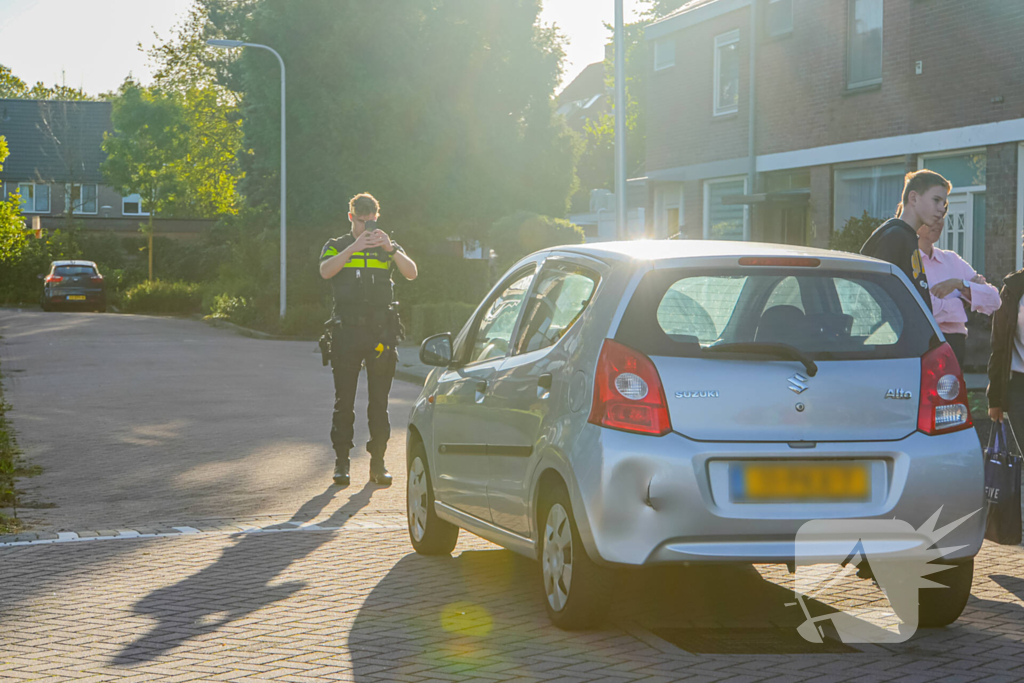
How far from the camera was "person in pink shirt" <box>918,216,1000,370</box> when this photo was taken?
23.5ft

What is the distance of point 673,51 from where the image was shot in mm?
27406

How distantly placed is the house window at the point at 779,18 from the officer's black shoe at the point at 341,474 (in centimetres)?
1617

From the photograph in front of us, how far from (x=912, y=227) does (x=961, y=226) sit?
524 inches

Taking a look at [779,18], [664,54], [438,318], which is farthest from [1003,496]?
[664,54]

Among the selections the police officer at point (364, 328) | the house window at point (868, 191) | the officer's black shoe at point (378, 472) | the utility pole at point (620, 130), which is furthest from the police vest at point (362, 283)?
the house window at point (868, 191)

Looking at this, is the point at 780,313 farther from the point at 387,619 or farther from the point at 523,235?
the point at 523,235

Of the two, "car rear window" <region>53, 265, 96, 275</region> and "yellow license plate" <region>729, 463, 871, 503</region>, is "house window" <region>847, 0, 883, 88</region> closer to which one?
"yellow license plate" <region>729, 463, 871, 503</region>

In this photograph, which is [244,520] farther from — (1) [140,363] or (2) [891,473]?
(1) [140,363]

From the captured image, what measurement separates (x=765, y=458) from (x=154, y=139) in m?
52.3

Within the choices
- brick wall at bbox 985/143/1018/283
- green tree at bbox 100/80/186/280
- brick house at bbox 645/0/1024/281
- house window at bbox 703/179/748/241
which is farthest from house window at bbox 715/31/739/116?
green tree at bbox 100/80/186/280

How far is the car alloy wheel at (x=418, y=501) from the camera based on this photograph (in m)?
7.02

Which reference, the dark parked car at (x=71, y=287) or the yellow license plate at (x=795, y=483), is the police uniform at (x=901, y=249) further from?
the dark parked car at (x=71, y=287)

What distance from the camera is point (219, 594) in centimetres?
607

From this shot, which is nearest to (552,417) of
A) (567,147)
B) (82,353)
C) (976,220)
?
(976,220)
